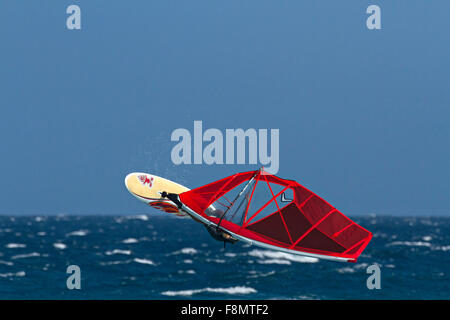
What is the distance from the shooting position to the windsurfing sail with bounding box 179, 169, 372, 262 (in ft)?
58.0

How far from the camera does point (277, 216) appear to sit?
18.6 meters

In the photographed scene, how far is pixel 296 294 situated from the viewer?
151500 mm

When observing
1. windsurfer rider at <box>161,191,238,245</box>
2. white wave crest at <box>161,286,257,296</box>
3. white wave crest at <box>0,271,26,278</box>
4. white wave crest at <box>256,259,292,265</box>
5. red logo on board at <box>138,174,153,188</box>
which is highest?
red logo on board at <box>138,174,153,188</box>

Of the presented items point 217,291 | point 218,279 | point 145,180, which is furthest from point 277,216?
point 218,279

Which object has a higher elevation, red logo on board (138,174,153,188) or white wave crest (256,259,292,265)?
red logo on board (138,174,153,188)

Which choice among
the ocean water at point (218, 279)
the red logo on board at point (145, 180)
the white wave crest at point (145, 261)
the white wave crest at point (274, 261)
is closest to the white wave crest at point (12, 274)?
the ocean water at point (218, 279)

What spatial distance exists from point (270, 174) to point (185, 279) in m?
151

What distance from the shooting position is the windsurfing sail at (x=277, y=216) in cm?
1767

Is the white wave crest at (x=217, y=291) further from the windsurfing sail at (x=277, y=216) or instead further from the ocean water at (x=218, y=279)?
the windsurfing sail at (x=277, y=216)

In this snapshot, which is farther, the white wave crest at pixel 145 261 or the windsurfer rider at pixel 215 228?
the white wave crest at pixel 145 261

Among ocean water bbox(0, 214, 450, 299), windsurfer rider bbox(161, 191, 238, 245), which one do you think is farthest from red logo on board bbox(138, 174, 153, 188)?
ocean water bbox(0, 214, 450, 299)

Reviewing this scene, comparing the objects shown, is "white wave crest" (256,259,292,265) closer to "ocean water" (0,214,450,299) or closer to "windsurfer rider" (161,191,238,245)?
"ocean water" (0,214,450,299)
